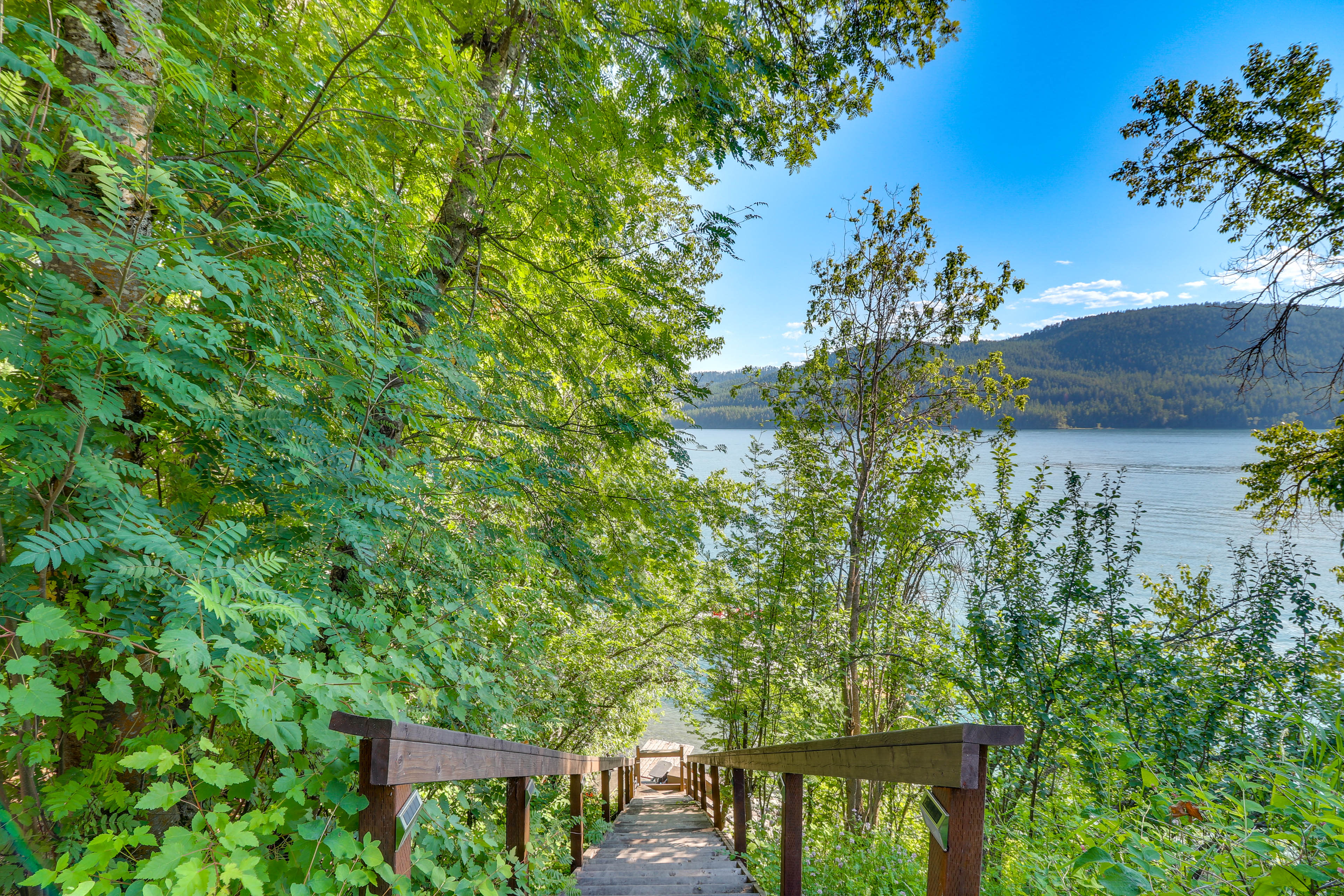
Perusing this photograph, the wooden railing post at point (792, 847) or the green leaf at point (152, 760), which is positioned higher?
the green leaf at point (152, 760)

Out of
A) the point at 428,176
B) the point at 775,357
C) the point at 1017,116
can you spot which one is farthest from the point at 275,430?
the point at 1017,116

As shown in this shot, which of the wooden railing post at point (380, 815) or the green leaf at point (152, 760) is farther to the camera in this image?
the wooden railing post at point (380, 815)

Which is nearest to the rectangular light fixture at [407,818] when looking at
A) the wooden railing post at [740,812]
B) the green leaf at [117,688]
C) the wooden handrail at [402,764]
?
the wooden handrail at [402,764]

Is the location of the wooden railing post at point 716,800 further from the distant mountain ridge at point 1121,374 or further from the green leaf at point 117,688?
the distant mountain ridge at point 1121,374


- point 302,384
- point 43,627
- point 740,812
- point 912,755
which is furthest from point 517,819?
point 740,812

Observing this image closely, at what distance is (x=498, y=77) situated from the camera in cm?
313

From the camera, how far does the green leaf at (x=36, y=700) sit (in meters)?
0.95

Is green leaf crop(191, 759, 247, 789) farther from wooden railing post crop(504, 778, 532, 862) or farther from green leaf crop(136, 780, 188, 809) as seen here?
wooden railing post crop(504, 778, 532, 862)

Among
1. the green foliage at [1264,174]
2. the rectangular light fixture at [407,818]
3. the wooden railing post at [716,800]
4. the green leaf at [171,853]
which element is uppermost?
the green foliage at [1264,174]

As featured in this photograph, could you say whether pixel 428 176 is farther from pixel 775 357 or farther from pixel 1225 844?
pixel 775 357

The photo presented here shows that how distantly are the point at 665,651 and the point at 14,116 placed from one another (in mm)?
8491

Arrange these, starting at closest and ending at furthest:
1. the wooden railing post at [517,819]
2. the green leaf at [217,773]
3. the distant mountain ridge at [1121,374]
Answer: the green leaf at [217,773]
the wooden railing post at [517,819]
the distant mountain ridge at [1121,374]

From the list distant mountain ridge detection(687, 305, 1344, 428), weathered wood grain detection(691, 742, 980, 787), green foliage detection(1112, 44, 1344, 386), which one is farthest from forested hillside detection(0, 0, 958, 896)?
distant mountain ridge detection(687, 305, 1344, 428)

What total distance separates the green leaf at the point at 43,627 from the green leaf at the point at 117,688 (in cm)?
13
